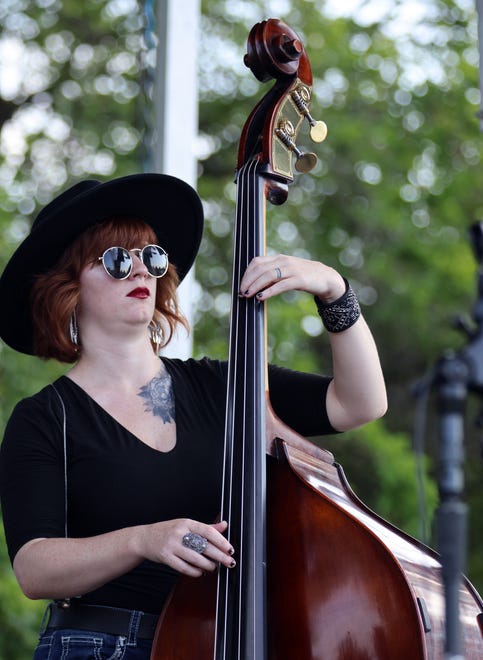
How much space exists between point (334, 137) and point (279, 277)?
6794mm

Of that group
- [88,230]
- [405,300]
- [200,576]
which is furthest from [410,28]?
[200,576]

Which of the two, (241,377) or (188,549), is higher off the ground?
(241,377)

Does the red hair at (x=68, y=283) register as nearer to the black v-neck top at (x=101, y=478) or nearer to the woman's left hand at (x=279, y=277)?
the black v-neck top at (x=101, y=478)

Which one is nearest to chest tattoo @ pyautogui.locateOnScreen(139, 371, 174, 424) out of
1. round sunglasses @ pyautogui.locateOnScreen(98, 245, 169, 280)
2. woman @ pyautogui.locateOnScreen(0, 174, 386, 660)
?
woman @ pyautogui.locateOnScreen(0, 174, 386, 660)

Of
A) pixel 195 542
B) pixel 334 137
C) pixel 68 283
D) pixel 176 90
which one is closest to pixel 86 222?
pixel 68 283

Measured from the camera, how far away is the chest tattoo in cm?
227

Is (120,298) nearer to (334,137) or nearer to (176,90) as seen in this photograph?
(176,90)

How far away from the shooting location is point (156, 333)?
247 centimetres

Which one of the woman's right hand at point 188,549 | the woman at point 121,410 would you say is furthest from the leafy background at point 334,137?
the woman's right hand at point 188,549

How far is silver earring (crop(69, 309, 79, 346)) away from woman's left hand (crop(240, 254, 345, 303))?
1.73 feet

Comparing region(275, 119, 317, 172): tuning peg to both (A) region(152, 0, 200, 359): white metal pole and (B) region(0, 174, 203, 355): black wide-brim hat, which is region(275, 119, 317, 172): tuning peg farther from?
(A) region(152, 0, 200, 359): white metal pole

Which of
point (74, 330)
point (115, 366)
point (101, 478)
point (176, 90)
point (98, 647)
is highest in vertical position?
point (176, 90)

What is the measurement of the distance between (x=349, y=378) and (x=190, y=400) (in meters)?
0.39

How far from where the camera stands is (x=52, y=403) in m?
2.21
